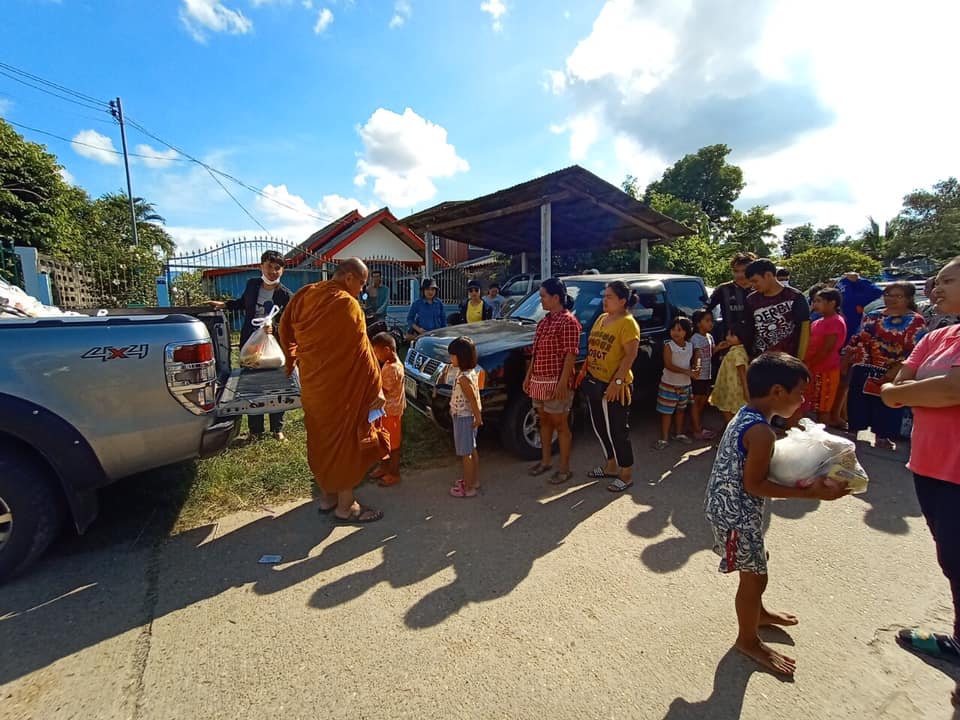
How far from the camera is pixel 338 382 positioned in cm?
313

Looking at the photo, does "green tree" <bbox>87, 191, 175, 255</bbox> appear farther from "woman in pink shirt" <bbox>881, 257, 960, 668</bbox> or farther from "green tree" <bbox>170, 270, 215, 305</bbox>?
"woman in pink shirt" <bbox>881, 257, 960, 668</bbox>

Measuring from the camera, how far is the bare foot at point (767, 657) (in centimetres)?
198

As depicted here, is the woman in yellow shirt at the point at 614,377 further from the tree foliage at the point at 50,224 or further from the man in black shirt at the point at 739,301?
the tree foliage at the point at 50,224

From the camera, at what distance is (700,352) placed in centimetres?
490

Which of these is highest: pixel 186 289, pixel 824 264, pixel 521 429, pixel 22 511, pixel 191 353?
pixel 824 264

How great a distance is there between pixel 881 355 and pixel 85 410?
21.2 feet

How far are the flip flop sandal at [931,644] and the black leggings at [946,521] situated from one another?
0.05 metres

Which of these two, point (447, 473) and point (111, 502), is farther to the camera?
point (447, 473)

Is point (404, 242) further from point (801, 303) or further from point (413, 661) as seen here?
point (413, 661)

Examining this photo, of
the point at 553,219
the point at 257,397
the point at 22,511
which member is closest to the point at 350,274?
the point at 257,397

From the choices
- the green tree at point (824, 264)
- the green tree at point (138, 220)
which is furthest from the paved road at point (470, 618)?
the green tree at point (138, 220)

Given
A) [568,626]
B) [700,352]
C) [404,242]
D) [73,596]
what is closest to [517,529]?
[568,626]

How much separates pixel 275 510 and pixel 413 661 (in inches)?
74.0

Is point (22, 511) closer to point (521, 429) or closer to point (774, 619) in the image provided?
point (521, 429)
